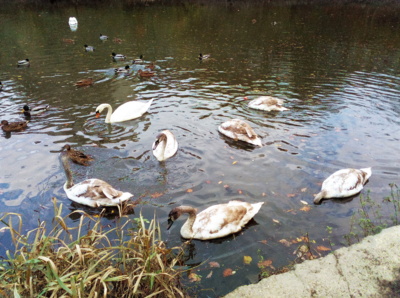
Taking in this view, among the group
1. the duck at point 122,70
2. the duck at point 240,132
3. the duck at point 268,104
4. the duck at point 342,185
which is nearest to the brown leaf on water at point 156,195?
the duck at point 240,132

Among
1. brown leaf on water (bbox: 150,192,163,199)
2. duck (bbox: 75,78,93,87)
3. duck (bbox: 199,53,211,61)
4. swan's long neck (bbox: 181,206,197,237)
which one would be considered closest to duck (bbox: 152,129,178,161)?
brown leaf on water (bbox: 150,192,163,199)

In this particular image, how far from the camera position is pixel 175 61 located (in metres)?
17.4

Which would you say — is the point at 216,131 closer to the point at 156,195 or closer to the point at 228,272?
the point at 156,195

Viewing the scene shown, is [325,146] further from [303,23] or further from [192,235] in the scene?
[303,23]

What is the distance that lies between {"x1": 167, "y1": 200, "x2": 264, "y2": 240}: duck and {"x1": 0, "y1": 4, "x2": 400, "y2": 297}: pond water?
171 mm

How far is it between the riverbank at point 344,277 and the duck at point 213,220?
1.90 metres

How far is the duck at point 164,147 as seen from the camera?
778 cm

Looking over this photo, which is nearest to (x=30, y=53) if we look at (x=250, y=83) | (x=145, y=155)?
(x=250, y=83)

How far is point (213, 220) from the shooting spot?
5.41 meters

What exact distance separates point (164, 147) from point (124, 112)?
10.2ft

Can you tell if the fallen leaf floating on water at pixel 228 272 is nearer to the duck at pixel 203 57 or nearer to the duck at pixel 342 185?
the duck at pixel 342 185

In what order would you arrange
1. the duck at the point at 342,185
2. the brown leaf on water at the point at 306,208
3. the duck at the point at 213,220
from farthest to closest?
1. the duck at the point at 342,185
2. the brown leaf on water at the point at 306,208
3. the duck at the point at 213,220

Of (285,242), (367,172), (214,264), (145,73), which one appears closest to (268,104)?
(367,172)

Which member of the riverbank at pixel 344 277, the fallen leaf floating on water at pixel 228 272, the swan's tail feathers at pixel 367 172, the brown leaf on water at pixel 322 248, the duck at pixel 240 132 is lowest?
the brown leaf on water at pixel 322 248
